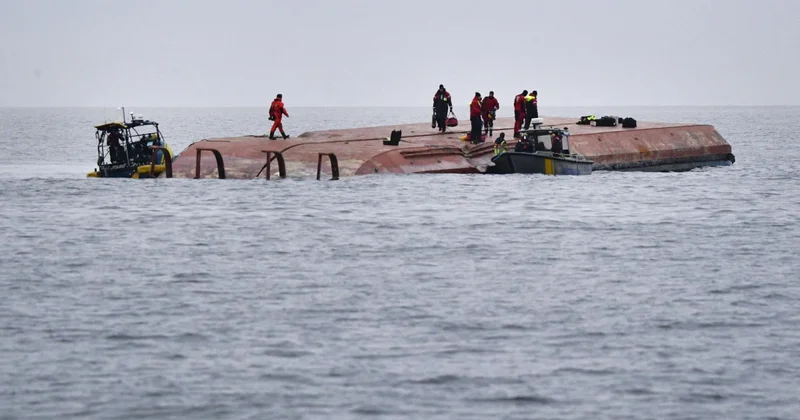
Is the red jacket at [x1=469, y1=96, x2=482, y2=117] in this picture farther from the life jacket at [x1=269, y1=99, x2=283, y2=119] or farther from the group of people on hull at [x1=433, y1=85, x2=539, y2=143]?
the life jacket at [x1=269, y1=99, x2=283, y2=119]

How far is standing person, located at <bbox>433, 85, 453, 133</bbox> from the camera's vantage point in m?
48.0

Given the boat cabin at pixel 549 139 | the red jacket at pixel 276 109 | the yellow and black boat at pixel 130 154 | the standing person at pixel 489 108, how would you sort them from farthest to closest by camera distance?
the standing person at pixel 489 108 < the yellow and black boat at pixel 130 154 < the red jacket at pixel 276 109 < the boat cabin at pixel 549 139

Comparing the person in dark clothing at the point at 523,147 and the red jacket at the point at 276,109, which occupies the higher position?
the red jacket at the point at 276,109

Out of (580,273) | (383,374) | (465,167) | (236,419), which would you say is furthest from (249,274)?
(465,167)

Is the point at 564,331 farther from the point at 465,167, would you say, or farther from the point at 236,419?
the point at 465,167

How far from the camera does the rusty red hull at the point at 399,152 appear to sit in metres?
43.5

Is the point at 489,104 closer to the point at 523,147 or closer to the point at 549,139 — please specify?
the point at 523,147

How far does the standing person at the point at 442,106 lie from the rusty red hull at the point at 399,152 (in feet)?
2.05

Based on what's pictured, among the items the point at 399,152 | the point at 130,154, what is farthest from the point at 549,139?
the point at 130,154

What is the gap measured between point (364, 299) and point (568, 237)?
1057 cm

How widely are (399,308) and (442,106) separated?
28.7 meters

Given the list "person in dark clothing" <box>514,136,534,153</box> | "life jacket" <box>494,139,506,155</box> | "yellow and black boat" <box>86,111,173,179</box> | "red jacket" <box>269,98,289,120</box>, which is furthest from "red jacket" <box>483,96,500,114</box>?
"yellow and black boat" <box>86,111,173,179</box>

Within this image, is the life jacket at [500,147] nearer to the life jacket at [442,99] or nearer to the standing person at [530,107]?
the standing person at [530,107]

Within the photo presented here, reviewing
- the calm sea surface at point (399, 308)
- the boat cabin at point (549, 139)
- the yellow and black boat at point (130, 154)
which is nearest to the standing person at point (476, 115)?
the boat cabin at point (549, 139)
